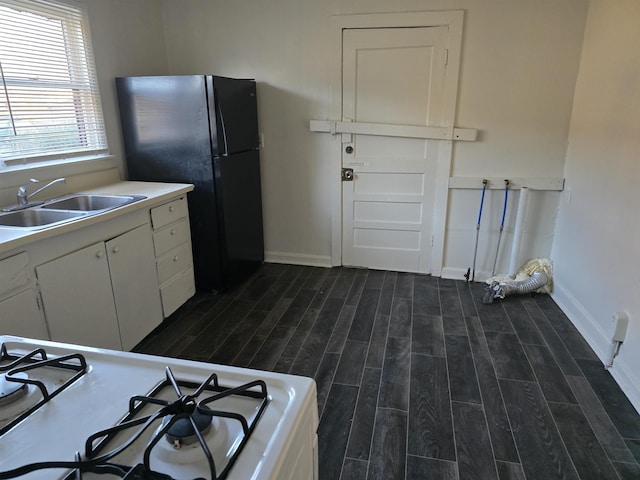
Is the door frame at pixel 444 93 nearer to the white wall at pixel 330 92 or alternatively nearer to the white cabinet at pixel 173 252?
the white wall at pixel 330 92

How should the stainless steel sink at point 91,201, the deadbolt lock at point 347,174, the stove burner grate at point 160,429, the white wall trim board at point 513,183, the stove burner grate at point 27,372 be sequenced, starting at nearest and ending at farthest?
the stove burner grate at point 160,429 → the stove burner grate at point 27,372 → the stainless steel sink at point 91,201 → the white wall trim board at point 513,183 → the deadbolt lock at point 347,174

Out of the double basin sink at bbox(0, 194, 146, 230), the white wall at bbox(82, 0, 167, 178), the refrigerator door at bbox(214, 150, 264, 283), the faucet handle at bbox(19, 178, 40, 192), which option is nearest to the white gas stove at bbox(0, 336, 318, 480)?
the double basin sink at bbox(0, 194, 146, 230)

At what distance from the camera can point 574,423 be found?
2.06 meters

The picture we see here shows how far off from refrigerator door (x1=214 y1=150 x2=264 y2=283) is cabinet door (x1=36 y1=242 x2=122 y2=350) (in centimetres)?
113

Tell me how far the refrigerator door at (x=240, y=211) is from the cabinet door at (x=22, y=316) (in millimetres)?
1556

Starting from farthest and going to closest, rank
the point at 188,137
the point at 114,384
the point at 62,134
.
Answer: the point at 188,137 → the point at 62,134 → the point at 114,384

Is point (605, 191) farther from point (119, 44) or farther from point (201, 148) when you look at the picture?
point (119, 44)

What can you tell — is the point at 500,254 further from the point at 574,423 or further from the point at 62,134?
the point at 62,134

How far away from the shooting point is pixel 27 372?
0.93m

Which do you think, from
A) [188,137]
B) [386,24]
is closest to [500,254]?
[386,24]

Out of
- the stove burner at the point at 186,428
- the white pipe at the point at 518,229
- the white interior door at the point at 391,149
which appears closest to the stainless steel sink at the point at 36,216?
the stove burner at the point at 186,428

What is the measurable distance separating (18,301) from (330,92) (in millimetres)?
2821

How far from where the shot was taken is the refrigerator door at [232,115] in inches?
122

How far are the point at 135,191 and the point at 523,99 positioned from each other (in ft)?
9.97
